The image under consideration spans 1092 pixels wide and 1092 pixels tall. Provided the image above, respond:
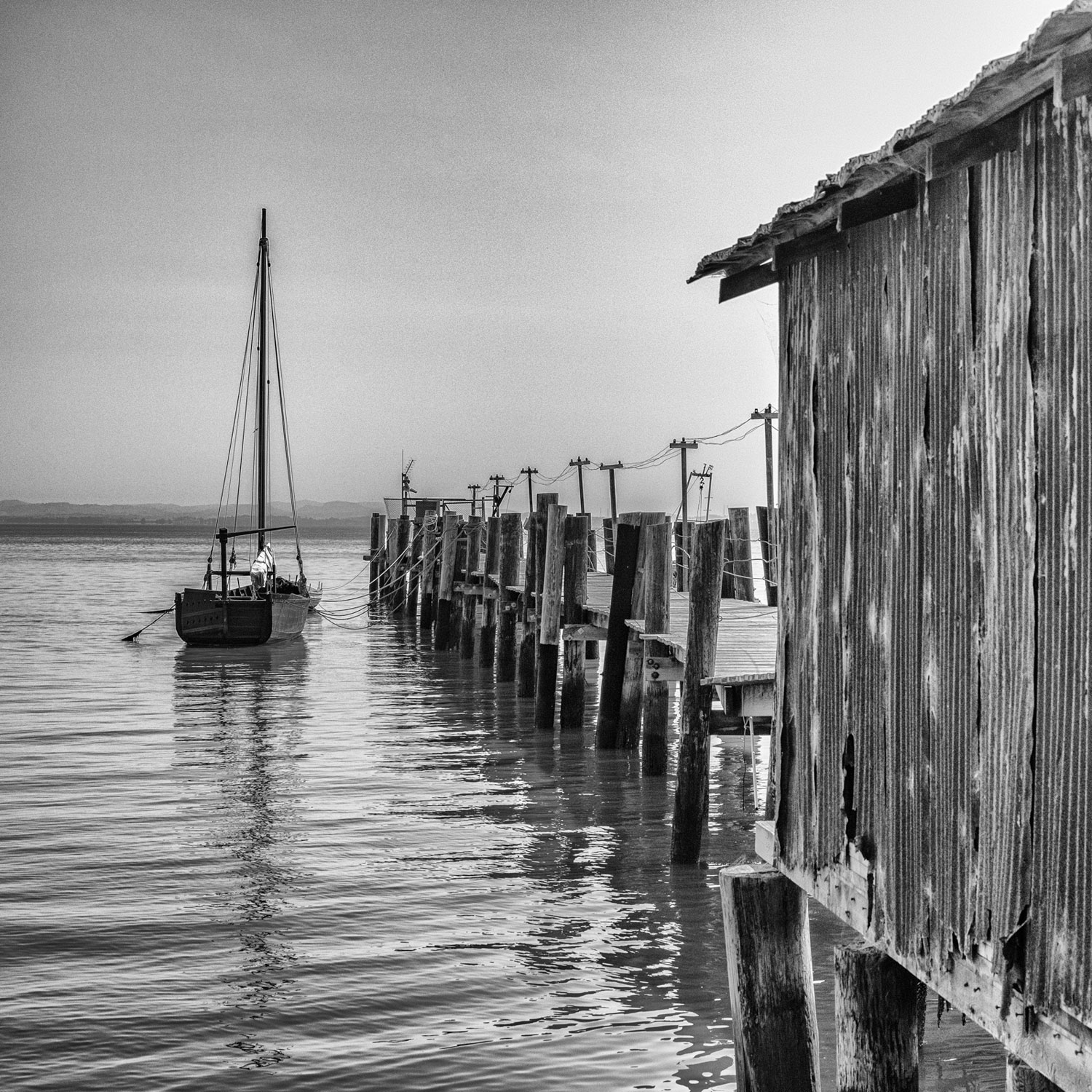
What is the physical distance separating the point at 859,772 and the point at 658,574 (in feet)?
25.4

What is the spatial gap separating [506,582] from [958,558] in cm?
1767

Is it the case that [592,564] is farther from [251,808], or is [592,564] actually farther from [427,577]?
[251,808]

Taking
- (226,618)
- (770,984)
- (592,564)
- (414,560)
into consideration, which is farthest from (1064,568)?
(414,560)

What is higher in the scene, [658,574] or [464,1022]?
[658,574]

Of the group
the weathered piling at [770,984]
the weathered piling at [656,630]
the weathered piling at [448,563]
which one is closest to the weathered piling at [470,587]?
the weathered piling at [448,563]

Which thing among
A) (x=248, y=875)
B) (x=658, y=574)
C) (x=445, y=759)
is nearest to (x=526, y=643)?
(x=445, y=759)

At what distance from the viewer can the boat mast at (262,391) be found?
29.8 metres

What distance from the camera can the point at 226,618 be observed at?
2805cm

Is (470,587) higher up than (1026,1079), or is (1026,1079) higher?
(470,587)

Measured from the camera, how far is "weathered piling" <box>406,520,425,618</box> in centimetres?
3416

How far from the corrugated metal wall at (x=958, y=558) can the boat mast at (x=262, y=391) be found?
24912mm

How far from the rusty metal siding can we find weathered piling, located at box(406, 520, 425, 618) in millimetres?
28550

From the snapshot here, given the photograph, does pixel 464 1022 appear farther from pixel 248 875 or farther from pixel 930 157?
pixel 930 157

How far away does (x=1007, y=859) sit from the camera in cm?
370
